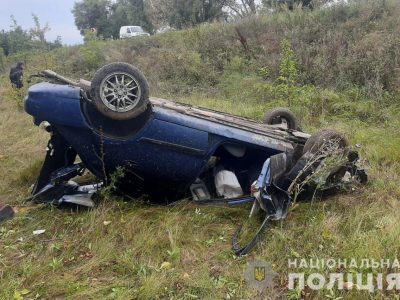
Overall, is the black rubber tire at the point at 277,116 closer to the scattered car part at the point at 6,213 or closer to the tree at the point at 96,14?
the scattered car part at the point at 6,213

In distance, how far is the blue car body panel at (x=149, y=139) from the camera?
337cm

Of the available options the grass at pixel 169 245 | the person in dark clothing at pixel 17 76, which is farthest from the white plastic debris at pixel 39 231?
the person in dark clothing at pixel 17 76

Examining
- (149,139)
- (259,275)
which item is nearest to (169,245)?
(259,275)

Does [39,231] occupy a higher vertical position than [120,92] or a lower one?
lower

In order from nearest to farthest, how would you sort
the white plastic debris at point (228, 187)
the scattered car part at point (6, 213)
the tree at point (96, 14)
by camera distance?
the scattered car part at point (6, 213), the white plastic debris at point (228, 187), the tree at point (96, 14)

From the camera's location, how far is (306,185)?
3607mm

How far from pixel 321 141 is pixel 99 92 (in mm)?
1980

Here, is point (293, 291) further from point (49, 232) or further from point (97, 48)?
point (97, 48)

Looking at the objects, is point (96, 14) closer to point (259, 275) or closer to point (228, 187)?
point (228, 187)

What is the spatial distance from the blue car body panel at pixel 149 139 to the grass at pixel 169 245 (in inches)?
14.7

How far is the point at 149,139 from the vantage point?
348cm

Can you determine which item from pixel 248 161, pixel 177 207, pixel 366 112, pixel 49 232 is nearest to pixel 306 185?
pixel 248 161

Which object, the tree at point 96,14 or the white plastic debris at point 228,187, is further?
the tree at point 96,14

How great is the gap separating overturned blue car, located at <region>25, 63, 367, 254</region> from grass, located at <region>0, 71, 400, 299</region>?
0.18 meters
